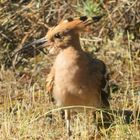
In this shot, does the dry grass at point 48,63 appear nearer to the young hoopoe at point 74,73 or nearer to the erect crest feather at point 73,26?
the young hoopoe at point 74,73

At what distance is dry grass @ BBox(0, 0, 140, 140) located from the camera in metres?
5.78

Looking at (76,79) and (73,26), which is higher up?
(73,26)

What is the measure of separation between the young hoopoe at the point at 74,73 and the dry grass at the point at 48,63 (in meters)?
0.17

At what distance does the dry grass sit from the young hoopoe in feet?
0.56

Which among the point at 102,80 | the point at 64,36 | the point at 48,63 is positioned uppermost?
the point at 64,36

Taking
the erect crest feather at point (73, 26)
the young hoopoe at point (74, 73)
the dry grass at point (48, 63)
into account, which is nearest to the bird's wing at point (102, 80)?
the young hoopoe at point (74, 73)

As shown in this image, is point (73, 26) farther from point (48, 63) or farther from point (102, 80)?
point (48, 63)

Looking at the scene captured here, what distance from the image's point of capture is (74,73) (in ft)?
19.2

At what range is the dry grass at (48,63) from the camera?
578 cm

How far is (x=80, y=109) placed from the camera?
19.6ft

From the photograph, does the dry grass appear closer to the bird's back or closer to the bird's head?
the bird's back

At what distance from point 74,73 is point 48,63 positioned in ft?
6.62

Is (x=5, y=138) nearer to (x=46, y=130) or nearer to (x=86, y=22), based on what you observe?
(x=46, y=130)

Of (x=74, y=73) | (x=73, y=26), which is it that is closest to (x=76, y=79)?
(x=74, y=73)
